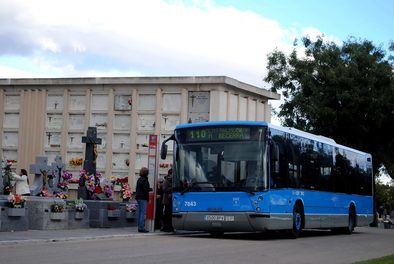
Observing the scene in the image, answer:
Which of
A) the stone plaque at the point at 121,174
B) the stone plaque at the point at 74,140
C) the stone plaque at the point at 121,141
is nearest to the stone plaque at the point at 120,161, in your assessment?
the stone plaque at the point at 121,174

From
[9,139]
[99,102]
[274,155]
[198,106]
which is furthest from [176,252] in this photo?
[9,139]

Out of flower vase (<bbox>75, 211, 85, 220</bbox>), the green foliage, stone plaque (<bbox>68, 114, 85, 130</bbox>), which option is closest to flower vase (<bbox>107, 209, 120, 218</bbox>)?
flower vase (<bbox>75, 211, 85, 220</bbox>)

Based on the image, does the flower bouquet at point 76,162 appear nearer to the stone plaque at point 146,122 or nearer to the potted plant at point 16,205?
the stone plaque at point 146,122

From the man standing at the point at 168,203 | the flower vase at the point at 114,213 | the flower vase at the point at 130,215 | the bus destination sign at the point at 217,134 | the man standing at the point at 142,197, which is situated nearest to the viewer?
the bus destination sign at the point at 217,134

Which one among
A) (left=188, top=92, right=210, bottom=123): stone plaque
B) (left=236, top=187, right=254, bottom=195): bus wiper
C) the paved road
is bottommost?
the paved road

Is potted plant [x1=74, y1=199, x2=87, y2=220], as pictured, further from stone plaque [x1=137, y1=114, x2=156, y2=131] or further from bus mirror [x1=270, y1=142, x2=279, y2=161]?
stone plaque [x1=137, y1=114, x2=156, y2=131]

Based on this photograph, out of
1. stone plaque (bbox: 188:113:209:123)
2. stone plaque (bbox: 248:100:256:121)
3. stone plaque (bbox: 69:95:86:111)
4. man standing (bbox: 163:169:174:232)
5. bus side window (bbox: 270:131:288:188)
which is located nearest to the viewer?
bus side window (bbox: 270:131:288:188)

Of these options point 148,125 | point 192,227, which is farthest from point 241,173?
point 148,125

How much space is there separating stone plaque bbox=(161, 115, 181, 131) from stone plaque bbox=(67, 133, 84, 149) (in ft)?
11.0

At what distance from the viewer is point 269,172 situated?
17.9 metres

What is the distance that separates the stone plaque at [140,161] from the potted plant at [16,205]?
9635 millimetres

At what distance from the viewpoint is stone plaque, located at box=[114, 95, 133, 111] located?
27.7m

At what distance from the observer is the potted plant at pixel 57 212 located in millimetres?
18562

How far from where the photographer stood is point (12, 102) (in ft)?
96.1
